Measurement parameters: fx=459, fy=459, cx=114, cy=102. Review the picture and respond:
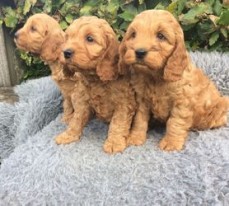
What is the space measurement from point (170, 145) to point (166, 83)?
14.5 inches

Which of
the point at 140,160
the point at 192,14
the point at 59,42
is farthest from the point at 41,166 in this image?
the point at 192,14

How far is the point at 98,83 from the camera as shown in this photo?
8.73 feet

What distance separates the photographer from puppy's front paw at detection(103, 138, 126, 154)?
8.82 feet

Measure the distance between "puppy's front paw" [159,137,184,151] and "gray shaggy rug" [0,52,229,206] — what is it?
0.11ft

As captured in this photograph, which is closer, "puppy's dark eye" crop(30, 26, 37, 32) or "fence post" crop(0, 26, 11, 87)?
"puppy's dark eye" crop(30, 26, 37, 32)

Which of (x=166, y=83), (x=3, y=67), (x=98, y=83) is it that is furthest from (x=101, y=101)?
(x=3, y=67)

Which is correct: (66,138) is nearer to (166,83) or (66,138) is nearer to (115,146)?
(115,146)

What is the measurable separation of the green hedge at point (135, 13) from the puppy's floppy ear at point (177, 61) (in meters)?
1.15

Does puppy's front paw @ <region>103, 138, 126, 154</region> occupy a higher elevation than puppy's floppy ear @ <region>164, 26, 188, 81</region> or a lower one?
lower

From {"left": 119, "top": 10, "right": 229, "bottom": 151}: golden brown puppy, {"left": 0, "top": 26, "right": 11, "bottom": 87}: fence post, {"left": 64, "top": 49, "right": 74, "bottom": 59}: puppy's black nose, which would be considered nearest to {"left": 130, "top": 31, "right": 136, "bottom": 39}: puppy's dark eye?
{"left": 119, "top": 10, "right": 229, "bottom": 151}: golden brown puppy

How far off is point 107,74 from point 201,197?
2.66ft

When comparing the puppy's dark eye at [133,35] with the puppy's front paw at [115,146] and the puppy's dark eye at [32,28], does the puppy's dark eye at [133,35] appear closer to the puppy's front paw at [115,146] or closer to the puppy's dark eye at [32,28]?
the puppy's front paw at [115,146]

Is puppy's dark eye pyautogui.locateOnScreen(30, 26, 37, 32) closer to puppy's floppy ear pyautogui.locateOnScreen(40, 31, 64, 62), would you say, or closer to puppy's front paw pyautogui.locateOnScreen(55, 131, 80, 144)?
puppy's floppy ear pyautogui.locateOnScreen(40, 31, 64, 62)

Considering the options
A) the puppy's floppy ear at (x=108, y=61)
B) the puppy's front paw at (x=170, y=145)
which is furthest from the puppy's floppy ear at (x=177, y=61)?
the puppy's front paw at (x=170, y=145)
